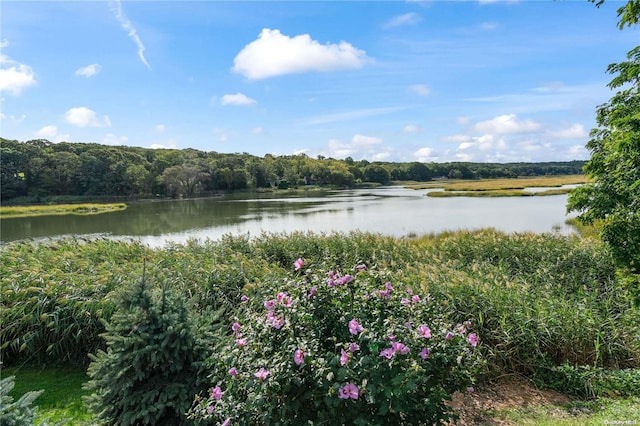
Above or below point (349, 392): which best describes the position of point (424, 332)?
above

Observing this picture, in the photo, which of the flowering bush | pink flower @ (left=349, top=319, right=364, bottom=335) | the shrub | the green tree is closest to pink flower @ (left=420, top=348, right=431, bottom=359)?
the flowering bush

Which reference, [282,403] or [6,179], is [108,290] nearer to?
[282,403]

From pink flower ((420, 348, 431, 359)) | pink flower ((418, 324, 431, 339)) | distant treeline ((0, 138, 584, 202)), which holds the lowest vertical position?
pink flower ((420, 348, 431, 359))

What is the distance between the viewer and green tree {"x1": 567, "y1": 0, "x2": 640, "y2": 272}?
434 cm

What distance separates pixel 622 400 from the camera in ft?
11.1

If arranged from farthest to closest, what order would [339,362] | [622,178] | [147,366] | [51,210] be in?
[51,210], [622,178], [147,366], [339,362]

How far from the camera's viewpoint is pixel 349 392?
1913mm

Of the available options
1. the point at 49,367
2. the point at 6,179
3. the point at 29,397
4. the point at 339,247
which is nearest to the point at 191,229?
the point at 339,247

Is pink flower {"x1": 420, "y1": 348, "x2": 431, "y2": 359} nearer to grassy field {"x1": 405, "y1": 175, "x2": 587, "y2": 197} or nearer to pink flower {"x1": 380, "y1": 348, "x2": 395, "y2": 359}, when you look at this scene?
pink flower {"x1": 380, "y1": 348, "x2": 395, "y2": 359}

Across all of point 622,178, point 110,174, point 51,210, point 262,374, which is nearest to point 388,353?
point 262,374

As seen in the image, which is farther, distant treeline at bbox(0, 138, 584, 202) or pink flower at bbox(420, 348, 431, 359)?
distant treeline at bbox(0, 138, 584, 202)

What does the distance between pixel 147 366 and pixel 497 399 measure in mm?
3249

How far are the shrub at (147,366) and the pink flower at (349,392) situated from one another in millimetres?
1407

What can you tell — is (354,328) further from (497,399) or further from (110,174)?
(110,174)
